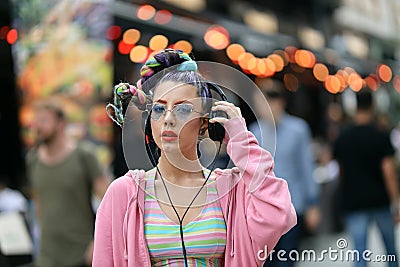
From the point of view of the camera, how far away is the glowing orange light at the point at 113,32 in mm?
5445

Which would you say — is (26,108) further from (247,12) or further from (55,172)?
(247,12)

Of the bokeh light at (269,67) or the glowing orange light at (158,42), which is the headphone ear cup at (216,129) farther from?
the bokeh light at (269,67)

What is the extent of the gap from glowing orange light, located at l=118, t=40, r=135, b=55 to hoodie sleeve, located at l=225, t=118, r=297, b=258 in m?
3.55

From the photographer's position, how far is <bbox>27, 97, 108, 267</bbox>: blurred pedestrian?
4.34m

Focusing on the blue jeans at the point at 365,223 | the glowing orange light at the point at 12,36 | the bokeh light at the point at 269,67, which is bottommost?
the blue jeans at the point at 365,223

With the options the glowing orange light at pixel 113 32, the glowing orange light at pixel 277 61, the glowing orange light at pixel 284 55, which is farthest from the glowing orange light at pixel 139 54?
the glowing orange light at pixel 284 55

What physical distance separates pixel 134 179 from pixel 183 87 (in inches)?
11.4

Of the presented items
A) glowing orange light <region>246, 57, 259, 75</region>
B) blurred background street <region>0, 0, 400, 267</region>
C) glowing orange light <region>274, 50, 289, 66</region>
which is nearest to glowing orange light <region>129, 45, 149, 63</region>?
blurred background street <region>0, 0, 400, 267</region>

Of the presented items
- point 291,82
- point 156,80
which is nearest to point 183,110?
point 156,80

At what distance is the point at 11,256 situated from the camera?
4.10 metres

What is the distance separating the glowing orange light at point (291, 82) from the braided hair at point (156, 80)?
5478 millimetres

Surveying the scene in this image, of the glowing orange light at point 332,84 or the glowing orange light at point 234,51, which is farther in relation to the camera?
the glowing orange light at point 332,84

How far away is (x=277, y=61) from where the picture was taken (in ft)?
23.9

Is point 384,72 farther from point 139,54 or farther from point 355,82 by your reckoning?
point 139,54
